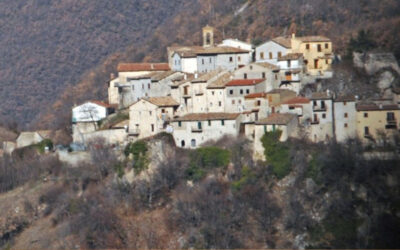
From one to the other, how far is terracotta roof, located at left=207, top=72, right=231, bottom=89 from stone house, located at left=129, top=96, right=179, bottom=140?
6.73ft

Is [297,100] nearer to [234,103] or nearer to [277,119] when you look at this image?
[277,119]

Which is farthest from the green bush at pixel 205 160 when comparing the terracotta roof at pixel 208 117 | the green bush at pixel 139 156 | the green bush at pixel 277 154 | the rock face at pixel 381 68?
the rock face at pixel 381 68

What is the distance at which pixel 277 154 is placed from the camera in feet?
193

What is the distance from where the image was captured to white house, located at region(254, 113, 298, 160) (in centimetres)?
5900

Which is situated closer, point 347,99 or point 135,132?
point 347,99

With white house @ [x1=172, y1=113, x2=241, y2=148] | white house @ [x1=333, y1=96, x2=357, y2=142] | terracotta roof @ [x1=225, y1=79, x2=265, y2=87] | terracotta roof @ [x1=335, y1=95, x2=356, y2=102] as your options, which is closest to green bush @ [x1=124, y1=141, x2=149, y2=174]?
white house @ [x1=172, y1=113, x2=241, y2=148]

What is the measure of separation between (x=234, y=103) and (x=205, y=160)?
3.66 meters

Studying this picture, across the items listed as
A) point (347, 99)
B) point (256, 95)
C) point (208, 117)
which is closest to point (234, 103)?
point (256, 95)

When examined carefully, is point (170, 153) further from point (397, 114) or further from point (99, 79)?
point (99, 79)

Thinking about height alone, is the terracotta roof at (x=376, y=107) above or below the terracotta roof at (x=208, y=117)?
above

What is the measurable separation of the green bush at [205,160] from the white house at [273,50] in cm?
775

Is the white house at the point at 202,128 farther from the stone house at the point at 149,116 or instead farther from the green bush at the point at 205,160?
the stone house at the point at 149,116

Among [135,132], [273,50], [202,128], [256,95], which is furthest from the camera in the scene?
[273,50]

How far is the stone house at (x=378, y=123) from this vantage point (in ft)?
191
